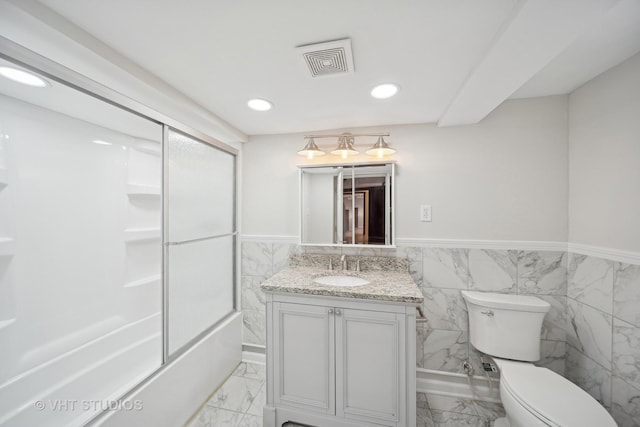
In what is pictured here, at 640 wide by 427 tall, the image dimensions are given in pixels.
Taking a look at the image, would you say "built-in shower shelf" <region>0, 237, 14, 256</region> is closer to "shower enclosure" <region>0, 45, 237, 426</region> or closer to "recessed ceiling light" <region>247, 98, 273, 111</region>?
"shower enclosure" <region>0, 45, 237, 426</region>

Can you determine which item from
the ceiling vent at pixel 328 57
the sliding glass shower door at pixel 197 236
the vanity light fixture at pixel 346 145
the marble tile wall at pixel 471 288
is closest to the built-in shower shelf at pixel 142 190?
the sliding glass shower door at pixel 197 236

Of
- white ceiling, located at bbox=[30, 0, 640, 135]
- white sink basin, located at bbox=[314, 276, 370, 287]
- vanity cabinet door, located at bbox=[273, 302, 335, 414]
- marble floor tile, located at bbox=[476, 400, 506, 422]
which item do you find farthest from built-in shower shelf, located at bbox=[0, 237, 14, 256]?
marble floor tile, located at bbox=[476, 400, 506, 422]

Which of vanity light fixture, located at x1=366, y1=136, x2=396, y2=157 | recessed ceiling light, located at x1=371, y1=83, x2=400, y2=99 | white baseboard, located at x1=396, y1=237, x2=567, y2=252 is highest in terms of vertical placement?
recessed ceiling light, located at x1=371, y1=83, x2=400, y2=99

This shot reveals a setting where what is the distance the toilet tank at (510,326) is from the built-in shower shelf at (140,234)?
2.72 meters

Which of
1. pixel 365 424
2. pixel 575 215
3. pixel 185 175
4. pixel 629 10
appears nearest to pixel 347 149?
pixel 185 175

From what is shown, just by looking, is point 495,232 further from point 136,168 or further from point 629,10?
point 136,168

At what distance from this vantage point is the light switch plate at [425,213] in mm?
1900

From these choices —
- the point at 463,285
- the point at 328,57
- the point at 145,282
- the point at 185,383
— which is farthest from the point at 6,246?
the point at 463,285

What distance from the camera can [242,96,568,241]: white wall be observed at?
169 cm

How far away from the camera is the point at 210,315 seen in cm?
191

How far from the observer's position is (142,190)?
7.01ft

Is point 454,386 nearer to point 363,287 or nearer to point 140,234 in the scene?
point 363,287

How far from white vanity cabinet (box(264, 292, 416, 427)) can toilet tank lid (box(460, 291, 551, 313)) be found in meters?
0.61

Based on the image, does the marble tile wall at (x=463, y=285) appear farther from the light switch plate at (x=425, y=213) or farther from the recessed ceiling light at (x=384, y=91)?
the recessed ceiling light at (x=384, y=91)
